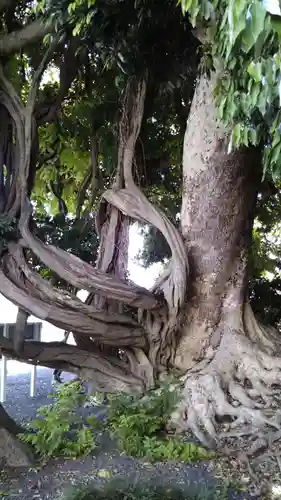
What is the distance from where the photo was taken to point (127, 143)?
4.84m

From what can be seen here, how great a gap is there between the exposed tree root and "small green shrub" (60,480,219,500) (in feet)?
2.93

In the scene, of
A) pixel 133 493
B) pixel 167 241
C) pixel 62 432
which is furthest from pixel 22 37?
pixel 133 493

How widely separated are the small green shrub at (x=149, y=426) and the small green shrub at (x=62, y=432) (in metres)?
0.21

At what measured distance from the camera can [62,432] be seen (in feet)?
12.6

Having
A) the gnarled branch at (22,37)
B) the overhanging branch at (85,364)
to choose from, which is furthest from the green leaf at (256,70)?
the overhanging branch at (85,364)

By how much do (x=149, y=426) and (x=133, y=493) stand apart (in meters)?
1.23

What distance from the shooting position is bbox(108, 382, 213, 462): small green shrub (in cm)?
365

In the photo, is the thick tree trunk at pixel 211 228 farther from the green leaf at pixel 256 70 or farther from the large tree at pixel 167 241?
the green leaf at pixel 256 70

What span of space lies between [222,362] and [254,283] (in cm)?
272

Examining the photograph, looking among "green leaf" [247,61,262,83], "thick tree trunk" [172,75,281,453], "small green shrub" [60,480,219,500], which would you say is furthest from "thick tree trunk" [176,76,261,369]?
"green leaf" [247,61,262,83]

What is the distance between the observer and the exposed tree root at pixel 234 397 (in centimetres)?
384

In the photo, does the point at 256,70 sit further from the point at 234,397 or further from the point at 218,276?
the point at 234,397

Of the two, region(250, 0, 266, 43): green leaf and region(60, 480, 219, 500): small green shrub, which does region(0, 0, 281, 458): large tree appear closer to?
region(60, 480, 219, 500): small green shrub

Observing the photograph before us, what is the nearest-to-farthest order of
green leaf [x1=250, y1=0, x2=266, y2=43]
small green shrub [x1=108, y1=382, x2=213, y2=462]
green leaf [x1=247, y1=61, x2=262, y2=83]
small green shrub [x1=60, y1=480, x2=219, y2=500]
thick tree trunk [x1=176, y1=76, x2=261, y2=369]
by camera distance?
green leaf [x1=250, y1=0, x2=266, y2=43] → green leaf [x1=247, y1=61, x2=262, y2=83] → small green shrub [x1=60, y1=480, x2=219, y2=500] → small green shrub [x1=108, y1=382, x2=213, y2=462] → thick tree trunk [x1=176, y1=76, x2=261, y2=369]
